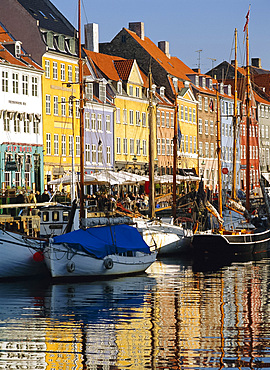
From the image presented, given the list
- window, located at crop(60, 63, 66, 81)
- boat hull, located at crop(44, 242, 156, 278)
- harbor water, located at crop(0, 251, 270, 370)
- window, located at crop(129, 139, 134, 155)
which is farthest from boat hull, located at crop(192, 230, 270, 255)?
window, located at crop(129, 139, 134, 155)

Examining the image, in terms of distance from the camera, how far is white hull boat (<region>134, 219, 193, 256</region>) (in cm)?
4762

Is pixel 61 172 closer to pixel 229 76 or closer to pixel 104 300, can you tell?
pixel 104 300

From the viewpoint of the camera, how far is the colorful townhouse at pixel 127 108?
84750mm

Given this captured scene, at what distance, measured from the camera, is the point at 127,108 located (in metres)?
87.3

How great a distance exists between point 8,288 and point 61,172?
36.6m

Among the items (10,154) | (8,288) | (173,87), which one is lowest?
(8,288)

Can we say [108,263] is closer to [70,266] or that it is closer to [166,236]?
[70,266]

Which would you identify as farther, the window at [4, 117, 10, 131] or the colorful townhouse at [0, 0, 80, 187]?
the colorful townhouse at [0, 0, 80, 187]

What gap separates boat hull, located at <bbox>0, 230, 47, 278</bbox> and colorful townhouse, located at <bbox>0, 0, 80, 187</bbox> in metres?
31.3

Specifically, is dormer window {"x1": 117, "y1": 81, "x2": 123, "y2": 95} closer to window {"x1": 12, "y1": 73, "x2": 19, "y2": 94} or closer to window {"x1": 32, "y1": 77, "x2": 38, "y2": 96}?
window {"x1": 32, "y1": 77, "x2": 38, "y2": 96}

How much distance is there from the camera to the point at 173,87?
10131 cm

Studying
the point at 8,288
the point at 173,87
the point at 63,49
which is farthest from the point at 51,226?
the point at 173,87

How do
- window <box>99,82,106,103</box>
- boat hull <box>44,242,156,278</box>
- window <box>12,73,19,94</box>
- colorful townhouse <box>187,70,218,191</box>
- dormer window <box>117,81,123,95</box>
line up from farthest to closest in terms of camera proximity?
colorful townhouse <box>187,70,218,191</box>
dormer window <box>117,81,123,95</box>
window <box>99,82,106,103</box>
window <box>12,73,19,94</box>
boat hull <box>44,242,156,278</box>

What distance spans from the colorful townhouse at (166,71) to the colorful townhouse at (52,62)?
2071cm
